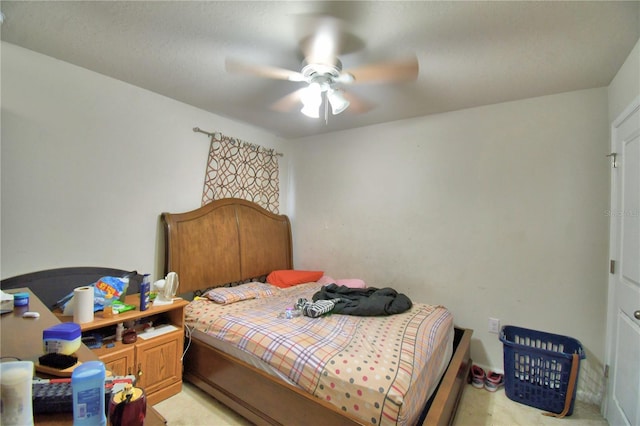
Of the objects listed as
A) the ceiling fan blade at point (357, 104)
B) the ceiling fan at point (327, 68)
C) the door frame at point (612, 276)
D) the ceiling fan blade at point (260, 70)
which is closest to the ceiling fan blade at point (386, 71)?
the ceiling fan at point (327, 68)

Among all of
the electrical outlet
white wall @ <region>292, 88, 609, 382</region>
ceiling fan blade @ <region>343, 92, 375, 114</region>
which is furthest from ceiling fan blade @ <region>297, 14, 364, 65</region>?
the electrical outlet

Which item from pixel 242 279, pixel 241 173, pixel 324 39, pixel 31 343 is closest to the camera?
pixel 31 343

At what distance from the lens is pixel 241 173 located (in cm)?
325

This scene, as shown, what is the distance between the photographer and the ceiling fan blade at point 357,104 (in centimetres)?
227

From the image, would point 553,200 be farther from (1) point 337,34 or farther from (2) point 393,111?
(1) point 337,34

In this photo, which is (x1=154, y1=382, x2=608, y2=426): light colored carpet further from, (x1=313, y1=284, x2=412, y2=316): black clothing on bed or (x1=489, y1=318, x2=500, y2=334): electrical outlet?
(x1=313, y1=284, x2=412, y2=316): black clothing on bed

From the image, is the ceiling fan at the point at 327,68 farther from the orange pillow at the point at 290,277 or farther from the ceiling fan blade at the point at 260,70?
the orange pillow at the point at 290,277

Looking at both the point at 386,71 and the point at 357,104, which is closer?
the point at 386,71

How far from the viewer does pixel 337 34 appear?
1582 millimetres

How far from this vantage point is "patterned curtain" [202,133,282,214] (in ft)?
9.75

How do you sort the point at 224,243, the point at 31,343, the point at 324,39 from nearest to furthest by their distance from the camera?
1. the point at 31,343
2. the point at 324,39
3. the point at 224,243


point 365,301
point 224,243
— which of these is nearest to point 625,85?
point 365,301

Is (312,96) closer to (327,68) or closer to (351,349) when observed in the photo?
(327,68)

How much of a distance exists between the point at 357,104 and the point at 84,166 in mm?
2170
